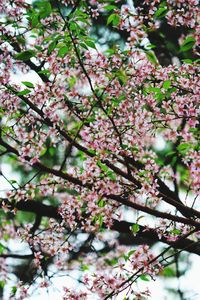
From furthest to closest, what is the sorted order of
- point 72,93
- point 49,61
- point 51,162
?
point 51,162 < point 72,93 < point 49,61

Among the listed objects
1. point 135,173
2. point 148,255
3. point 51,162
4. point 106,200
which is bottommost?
point 148,255

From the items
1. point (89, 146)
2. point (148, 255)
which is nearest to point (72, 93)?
point (89, 146)

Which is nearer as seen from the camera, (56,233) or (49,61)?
(49,61)

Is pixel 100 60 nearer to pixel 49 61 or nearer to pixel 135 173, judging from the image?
pixel 49 61

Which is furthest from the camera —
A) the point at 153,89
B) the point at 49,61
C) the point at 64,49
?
the point at 49,61

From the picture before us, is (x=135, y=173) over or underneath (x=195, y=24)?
underneath

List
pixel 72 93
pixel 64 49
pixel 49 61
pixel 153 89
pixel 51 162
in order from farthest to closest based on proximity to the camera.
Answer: pixel 51 162 → pixel 72 93 → pixel 49 61 → pixel 153 89 → pixel 64 49

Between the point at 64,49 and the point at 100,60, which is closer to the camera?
the point at 64,49

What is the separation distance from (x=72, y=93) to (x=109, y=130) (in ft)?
1.95

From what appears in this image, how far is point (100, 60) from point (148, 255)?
67.4 inches

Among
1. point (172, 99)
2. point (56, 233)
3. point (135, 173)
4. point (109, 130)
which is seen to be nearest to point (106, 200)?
point (135, 173)

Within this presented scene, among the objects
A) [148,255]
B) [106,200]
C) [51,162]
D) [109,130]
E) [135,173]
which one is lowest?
[148,255]

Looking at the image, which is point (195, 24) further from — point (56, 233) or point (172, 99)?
point (56, 233)

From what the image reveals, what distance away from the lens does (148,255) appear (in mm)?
3477
